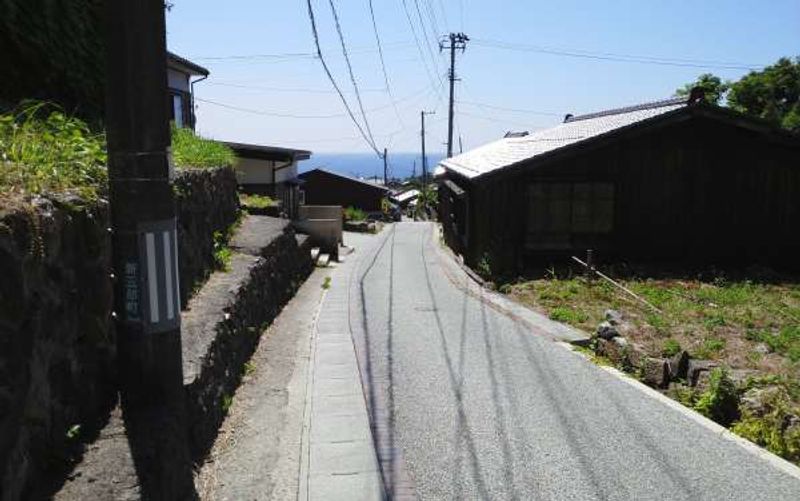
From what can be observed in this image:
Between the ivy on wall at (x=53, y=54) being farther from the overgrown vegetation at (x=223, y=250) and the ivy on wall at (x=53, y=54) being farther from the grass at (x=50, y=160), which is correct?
the overgrown vegetation at (x=223, y=250)

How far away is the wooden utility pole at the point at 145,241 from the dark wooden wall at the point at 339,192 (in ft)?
159

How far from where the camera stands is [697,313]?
1228 cm

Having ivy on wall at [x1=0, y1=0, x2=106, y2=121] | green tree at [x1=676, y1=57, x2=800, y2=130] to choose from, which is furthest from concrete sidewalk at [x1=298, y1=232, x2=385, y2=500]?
green tree at [x1=676, y1=57, x2=800, y2=130]

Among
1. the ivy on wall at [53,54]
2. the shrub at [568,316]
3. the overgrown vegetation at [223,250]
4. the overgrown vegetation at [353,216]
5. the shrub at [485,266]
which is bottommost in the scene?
the shrub at [568,316]

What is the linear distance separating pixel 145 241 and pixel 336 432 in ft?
11.7

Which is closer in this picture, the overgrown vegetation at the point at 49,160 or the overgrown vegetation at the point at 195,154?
the overgrown vegetation at the point at 49,160

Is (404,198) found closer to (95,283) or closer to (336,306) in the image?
(336,306)

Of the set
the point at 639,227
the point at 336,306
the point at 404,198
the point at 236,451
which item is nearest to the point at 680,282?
the point at 639,227

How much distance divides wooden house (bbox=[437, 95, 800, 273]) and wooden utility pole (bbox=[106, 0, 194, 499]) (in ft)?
47.0

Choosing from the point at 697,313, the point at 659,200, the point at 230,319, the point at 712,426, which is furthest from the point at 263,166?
the point at 712,426

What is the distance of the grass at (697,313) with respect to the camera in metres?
9.78

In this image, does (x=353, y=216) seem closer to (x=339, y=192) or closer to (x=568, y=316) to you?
(x=339, y=192)

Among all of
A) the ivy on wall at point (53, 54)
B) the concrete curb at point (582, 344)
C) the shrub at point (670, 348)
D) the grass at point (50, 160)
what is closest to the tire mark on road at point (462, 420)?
the concrete curb at point (582, 344)

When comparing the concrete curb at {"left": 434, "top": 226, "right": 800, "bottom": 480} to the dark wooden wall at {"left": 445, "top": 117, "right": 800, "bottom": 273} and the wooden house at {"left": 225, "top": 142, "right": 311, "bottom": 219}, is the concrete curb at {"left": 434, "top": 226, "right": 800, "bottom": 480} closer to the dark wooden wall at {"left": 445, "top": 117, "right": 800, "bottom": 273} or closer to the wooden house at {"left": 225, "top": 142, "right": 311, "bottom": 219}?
the dark wooden wall at {"left": 445, "top": 117, "right": 800, "bottom": 273}
